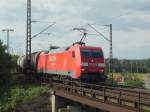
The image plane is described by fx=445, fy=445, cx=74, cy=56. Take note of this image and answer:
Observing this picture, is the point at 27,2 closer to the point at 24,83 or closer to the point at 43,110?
the point at 24,83

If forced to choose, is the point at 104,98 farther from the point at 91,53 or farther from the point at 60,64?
the point at 60,64

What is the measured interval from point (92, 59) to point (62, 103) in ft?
18.0

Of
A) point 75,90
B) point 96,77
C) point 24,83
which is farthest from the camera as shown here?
point 24,83

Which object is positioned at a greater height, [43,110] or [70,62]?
[70,62]

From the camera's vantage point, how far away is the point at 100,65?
3825cm

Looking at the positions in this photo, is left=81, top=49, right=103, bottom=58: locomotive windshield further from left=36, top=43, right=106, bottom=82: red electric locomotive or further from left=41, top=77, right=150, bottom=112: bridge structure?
left=41, top=77, right=150, bottom=112: bridge structure

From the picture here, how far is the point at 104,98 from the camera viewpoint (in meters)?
25.8

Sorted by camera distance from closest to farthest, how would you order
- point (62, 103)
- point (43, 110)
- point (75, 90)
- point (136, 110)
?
point (136, 110)
point (75, 90)
point (62, 103)
point (43, 110)

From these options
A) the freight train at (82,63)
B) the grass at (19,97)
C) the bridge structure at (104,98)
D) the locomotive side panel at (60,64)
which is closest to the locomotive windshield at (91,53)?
the freight train at (82,63)

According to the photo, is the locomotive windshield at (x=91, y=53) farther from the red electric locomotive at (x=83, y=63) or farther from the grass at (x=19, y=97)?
the grass at (x=19, y=97)

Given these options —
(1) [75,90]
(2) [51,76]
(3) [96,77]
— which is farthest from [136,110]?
(2) [51,76]

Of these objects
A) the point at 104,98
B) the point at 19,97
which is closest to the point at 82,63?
the point at 104,98

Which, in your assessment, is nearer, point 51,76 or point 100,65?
point 100,65

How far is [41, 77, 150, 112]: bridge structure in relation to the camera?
867 inches
